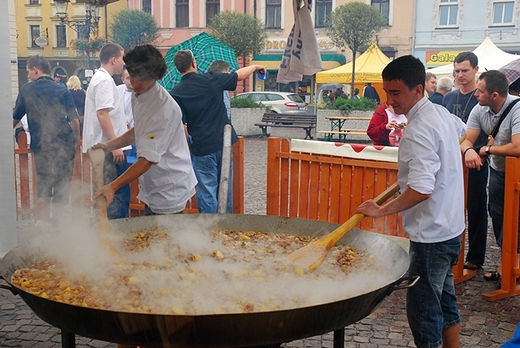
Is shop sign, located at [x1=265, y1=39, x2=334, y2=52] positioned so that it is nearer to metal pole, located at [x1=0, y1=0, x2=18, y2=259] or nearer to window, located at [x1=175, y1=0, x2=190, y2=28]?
window, located at [x1=175, y1=0, x2=190, y2=28]

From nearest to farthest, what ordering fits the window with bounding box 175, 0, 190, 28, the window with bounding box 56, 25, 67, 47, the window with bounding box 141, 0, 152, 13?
the window with bounding box 141, 0, 152, 13
the window with bounding box 175, 0, 190, 28
the window with bounding box 56, 25, 67, 47

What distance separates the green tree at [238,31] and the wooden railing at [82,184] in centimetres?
1818

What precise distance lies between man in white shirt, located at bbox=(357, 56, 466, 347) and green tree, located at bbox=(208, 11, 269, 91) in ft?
71.6

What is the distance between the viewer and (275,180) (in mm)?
5594

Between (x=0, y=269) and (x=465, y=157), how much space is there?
3.86 metres

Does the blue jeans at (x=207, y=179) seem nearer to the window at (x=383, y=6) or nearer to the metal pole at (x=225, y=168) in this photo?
the metal pole at (x=225, y=168)

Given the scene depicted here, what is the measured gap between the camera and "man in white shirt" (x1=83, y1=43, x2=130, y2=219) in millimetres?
5312

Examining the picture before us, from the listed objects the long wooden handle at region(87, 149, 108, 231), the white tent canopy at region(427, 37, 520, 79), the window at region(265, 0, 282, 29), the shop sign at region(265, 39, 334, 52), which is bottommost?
the long wooden handle at region(87, 149, 108, 231)

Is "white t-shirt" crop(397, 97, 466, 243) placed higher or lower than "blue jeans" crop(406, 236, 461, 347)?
higher

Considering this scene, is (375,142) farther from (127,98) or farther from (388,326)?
(127,98)

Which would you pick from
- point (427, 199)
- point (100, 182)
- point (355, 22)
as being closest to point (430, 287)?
point (427, 199)

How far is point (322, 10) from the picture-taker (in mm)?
27875

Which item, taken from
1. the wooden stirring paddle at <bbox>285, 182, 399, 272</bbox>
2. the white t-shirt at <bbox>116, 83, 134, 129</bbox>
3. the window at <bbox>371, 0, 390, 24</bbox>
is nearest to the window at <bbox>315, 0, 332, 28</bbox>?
the window at <bbox>371, 0, 390, 24</bbox>

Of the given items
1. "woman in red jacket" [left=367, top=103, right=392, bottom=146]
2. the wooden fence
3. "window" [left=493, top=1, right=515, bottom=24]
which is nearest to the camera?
the wooden fence
